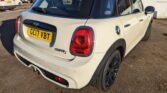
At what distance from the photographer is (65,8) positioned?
9.86 feet

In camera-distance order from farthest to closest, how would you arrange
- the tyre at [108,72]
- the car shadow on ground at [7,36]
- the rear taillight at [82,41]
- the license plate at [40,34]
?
the car shadow on ground at [7,36], the tyre at [108,72], the license plate at [40,34], the rear taillight at [82,41]

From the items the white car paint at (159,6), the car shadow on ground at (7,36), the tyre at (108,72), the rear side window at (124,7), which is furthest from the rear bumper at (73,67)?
the white car paint at (159,6)

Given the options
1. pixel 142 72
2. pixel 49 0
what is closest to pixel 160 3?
pixel 142 72

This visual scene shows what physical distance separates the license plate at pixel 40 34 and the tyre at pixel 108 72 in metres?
0.83

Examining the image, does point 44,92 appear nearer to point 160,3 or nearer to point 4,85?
point 4,85

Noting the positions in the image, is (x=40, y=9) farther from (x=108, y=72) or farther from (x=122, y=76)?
(x=122, y=76)

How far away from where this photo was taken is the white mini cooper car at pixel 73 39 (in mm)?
2635

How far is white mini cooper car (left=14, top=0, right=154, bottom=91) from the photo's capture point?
263 cm

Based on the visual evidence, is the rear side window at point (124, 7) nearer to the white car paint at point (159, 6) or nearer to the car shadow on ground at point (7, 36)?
the car shadow on ground at point (7, 36)

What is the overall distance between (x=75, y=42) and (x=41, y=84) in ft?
3.97

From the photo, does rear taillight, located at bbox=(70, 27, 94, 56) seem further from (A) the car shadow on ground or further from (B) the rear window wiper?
(A) the car shadow on ground

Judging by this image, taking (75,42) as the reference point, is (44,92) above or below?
below

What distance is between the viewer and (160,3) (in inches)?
462

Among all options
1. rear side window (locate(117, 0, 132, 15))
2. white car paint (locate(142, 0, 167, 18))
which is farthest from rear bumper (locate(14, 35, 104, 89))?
white car paint (locate(142, 0, 167, 18))
